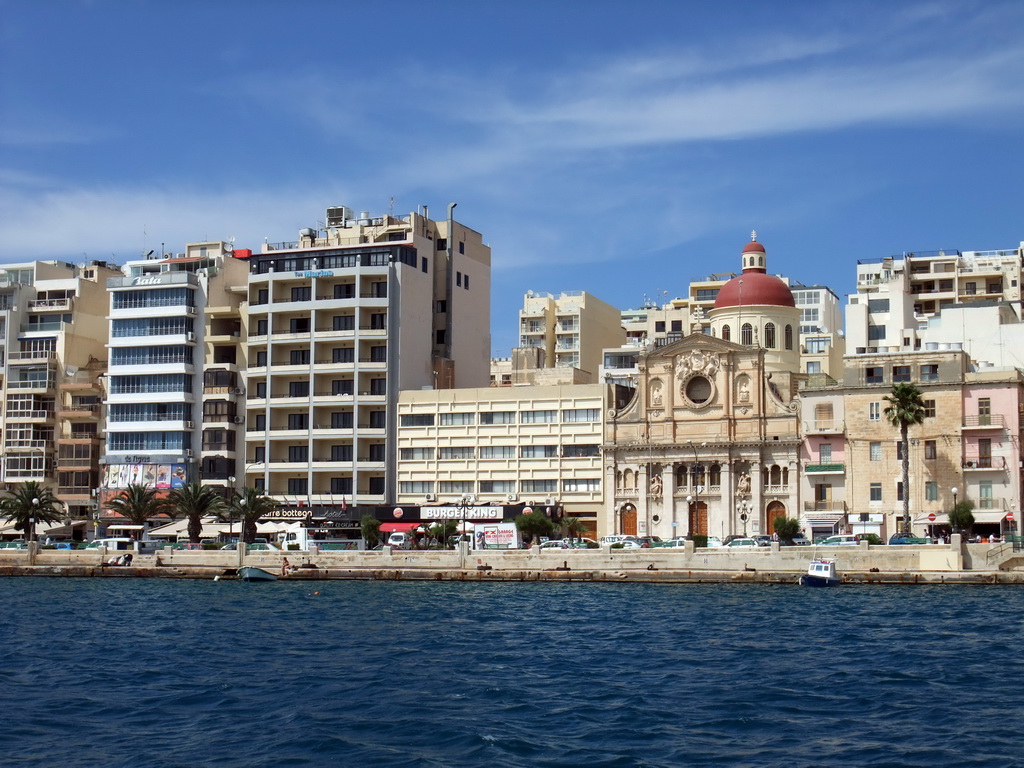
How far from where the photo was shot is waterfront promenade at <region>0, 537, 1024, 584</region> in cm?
6994

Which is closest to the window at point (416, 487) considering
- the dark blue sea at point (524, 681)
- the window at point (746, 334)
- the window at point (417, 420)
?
the window at point (417, 420)

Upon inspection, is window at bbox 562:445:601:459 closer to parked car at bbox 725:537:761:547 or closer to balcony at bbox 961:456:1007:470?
parked car at bbox 725:537:761:547

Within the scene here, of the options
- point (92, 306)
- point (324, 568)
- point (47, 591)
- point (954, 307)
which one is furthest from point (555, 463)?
point (92, 306)

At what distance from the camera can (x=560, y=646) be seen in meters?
48.8

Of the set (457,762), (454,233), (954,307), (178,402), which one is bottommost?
(457,762)

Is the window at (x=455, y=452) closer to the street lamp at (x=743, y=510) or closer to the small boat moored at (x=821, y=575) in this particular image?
the street lamp at (x=743, y=510)

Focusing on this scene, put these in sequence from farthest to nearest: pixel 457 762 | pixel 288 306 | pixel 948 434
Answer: pixel 288 306
pixel 948 434
pixel 457 762

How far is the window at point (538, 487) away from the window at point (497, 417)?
4.70 meters

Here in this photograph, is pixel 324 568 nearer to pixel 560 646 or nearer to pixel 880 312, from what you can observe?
pixel 560 646

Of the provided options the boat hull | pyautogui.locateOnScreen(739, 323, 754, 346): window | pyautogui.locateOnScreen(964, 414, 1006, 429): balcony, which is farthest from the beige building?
the boat hull

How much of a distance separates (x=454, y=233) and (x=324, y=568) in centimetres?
4080

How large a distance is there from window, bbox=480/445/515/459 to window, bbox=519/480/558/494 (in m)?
2.34

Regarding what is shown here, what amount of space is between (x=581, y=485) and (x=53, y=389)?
48.1 meters

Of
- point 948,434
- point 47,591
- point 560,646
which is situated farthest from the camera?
point 948,434
